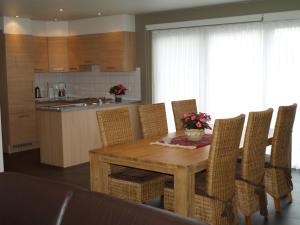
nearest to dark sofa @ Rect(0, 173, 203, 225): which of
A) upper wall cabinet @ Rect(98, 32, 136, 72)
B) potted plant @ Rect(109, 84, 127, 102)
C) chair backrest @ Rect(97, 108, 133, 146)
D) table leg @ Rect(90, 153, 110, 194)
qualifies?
table leg @ Rect(90, 153, 110, 194)

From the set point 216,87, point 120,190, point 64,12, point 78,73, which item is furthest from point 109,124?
point 78,73

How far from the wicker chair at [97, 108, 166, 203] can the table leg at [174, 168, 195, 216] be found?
2.17ft

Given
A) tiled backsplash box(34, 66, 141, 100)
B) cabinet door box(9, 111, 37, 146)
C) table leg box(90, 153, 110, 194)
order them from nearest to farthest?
table leg box(90, 153, 110, 194) → cabinet door box(9, 111, 37, 146) → tiled backsplash box(34, 66, 141, 100)

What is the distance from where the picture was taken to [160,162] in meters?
3.36

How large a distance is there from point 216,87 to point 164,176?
2682 millimetres

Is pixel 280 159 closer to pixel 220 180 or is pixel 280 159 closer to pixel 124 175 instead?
pixel 220 180

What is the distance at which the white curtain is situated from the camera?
5817 millimetres

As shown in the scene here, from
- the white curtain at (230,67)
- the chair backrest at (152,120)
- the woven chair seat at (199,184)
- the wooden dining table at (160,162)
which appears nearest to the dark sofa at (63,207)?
the wooden dining table at (160,162)

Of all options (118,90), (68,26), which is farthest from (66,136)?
(68,26)

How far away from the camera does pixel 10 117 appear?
7.25m

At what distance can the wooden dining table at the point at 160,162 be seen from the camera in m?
3.27

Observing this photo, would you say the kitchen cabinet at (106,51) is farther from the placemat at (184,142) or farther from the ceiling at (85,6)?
the placemat at (184,142)

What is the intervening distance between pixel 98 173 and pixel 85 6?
3.23 metres

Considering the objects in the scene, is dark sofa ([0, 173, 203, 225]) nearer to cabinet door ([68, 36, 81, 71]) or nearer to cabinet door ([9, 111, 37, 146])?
cabinet door ([9, 111, 37, 146])
